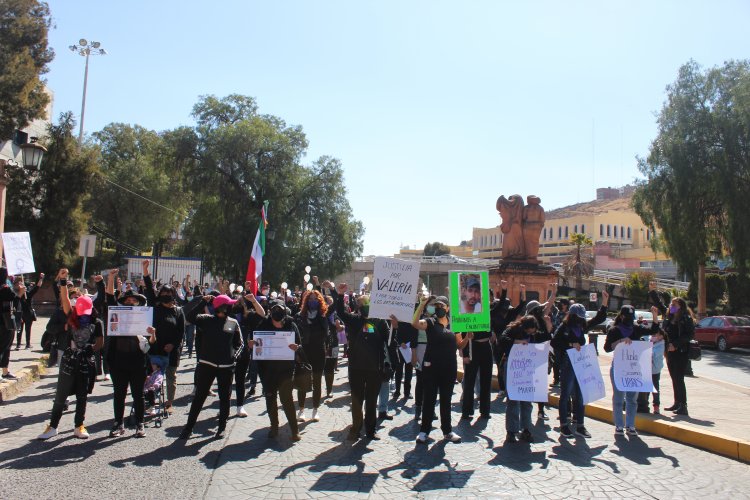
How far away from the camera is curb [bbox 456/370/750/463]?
7.23 meters

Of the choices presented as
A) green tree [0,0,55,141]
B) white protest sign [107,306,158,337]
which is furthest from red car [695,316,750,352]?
green tree [0,0,55,141]

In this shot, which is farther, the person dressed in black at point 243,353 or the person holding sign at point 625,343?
the person dressed in black at point 243,353

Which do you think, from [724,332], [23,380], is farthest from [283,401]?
[724,332]

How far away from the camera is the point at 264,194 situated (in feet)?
125

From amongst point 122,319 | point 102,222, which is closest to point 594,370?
point 122,319

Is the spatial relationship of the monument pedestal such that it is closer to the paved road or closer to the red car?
the red car

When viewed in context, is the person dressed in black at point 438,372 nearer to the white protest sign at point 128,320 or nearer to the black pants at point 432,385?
the black pants at point 432,385

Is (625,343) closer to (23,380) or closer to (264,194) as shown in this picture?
(23,380)

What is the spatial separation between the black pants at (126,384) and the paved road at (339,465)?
32cm

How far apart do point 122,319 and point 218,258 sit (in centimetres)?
3227

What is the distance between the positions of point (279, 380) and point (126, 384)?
1877 mm

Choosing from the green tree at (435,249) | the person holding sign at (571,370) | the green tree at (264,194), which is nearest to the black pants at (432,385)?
the person holding sign at (571,370)

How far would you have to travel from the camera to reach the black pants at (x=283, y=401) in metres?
7.52

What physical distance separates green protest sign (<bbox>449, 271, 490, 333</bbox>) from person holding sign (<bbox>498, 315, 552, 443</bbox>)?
433 millimetres
